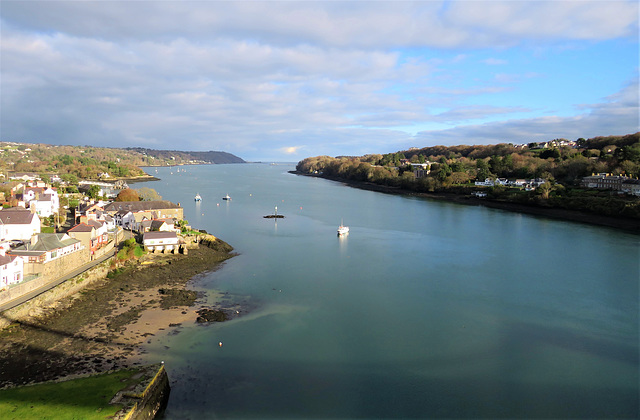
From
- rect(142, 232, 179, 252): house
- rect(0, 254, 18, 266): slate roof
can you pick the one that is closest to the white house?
rect(142, 232, 179, 252): house

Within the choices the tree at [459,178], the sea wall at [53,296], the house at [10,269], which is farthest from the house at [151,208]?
the tree at [459,178]

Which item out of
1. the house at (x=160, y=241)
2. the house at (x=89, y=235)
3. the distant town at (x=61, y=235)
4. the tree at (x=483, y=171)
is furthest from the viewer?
the tree at (x=483, y=171)

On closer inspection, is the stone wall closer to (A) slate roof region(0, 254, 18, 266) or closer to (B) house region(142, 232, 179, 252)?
(A) slate roof region(0, 254, 18, 266)

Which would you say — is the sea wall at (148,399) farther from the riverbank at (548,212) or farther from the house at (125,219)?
the riverbank at (548,212)

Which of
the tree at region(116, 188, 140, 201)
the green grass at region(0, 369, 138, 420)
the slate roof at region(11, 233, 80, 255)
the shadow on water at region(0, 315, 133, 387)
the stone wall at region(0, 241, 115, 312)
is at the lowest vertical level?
the shadow on water at region(0, 315, 133, 387)

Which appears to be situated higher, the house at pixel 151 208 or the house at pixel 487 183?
the house at pixel 487 183
